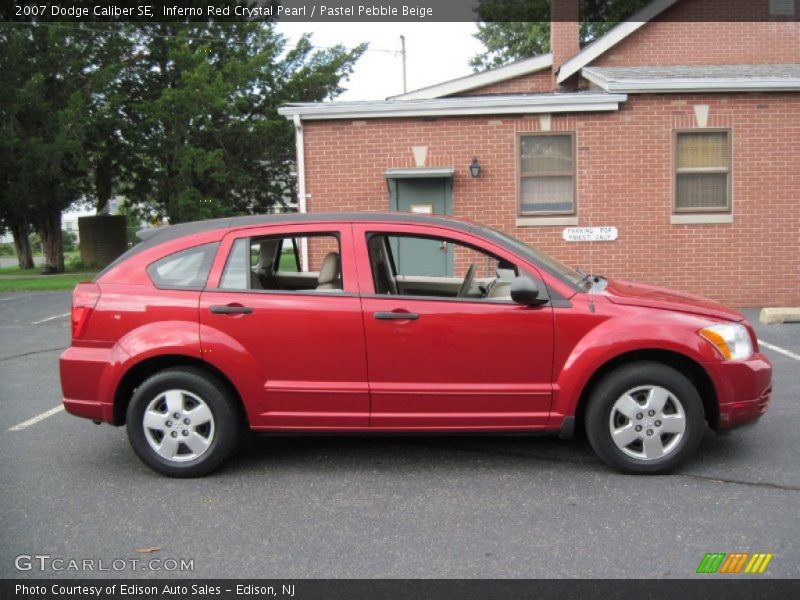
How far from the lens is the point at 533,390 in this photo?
4.48 metres

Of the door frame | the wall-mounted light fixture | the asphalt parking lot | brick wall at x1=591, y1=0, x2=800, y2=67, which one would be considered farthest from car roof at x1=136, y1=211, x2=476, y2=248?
brick wall at x1=591, y1=0, x2=800, y2=67

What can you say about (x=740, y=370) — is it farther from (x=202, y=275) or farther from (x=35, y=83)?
(x=35, y=83)

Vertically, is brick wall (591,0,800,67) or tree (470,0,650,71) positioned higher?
tree (470,0,650,71)

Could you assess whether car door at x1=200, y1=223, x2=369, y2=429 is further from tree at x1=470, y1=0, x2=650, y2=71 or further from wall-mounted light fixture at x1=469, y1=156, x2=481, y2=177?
tree at x1=470, y1=0, x2=650, y2=71

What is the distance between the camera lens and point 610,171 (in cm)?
1159

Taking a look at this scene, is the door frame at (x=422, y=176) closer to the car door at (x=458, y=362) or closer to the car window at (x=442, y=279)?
the car window at (x=442, y=279)

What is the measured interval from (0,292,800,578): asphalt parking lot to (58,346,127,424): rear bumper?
0.46m

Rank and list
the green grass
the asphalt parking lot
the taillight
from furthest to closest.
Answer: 1. the green grass
2. the taillight
3. the asphalt parking lot

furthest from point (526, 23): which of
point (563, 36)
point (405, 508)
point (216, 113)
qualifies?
point (405, 508)

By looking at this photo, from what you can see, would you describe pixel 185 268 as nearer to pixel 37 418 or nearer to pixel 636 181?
pixel 37 418

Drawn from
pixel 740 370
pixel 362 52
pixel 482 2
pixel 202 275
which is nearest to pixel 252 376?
pixel 202 275

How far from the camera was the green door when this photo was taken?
1166 cm

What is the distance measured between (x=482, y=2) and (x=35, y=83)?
2530cm

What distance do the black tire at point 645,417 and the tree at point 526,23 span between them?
28.8 metres
